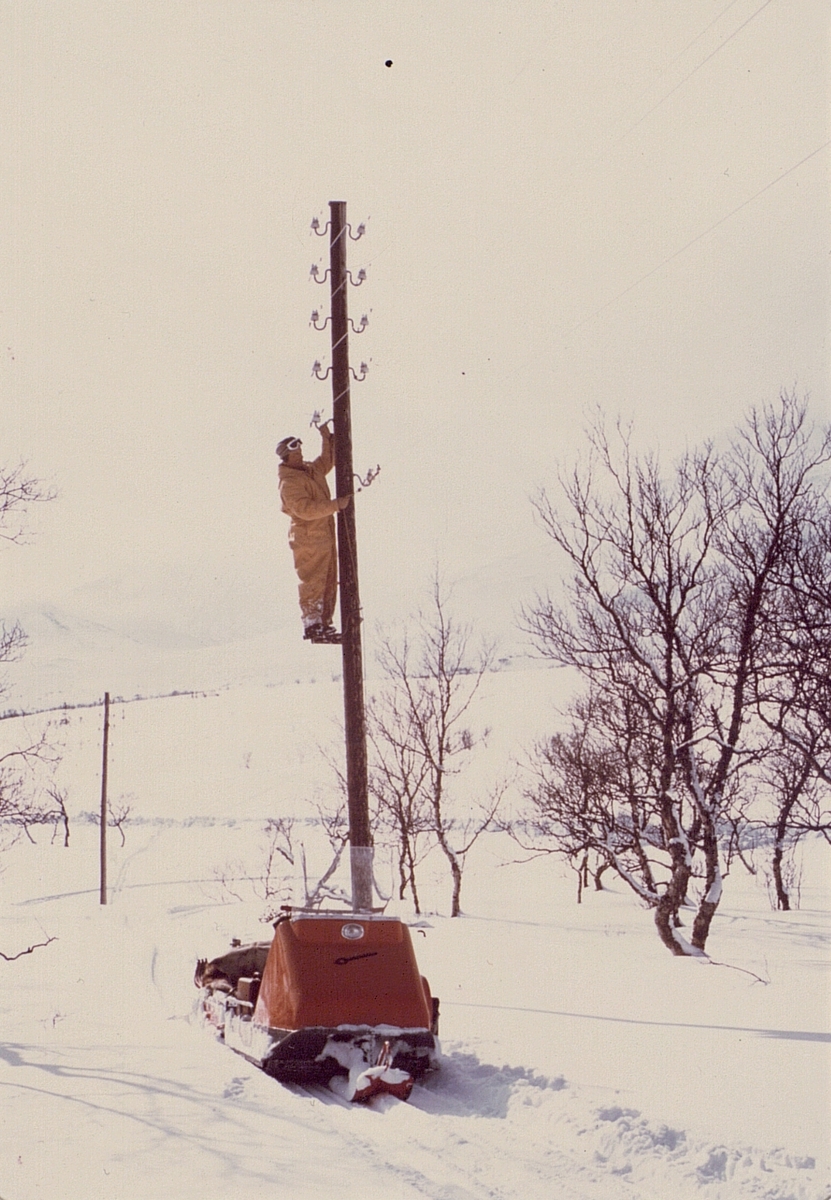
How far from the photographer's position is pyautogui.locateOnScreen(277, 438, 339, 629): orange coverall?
11156 millimetres

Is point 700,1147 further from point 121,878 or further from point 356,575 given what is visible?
point 121,878

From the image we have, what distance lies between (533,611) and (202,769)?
70.3 m

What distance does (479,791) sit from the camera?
69.2 metres

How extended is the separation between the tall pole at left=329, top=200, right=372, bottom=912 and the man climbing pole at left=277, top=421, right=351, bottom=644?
15 centimetres

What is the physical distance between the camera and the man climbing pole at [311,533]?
36.6ft

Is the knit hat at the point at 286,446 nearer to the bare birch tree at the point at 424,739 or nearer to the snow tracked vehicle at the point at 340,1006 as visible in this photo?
the snow tracked vehicle at the point at 340,1006

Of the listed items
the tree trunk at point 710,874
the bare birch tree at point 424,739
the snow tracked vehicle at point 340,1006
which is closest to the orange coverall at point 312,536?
the snow tracked vehicle at point 340,1006

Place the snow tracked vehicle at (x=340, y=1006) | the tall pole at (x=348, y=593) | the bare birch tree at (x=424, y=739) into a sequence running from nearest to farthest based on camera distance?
1. the snow tracked vehicle at (x=340, y=1006)
2. the tall pole at (x=348, y=593)
3. the bare birch tree at (x=424, y=739)

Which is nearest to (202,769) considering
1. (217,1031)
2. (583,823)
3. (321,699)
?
(321,699)

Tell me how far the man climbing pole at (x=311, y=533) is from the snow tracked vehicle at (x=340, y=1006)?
3.14 metres

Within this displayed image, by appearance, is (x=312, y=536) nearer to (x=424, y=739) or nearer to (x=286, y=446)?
(x=286, y=446)

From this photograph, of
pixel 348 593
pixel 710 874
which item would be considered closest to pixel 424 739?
pixel 710 874

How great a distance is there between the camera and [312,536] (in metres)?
11.4

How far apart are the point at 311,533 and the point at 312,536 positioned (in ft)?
0.11
